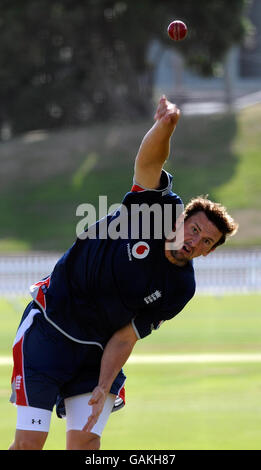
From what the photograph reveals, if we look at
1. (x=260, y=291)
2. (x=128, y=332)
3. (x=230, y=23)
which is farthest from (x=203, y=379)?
(x=230, y=23)

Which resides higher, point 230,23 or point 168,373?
point 230,23

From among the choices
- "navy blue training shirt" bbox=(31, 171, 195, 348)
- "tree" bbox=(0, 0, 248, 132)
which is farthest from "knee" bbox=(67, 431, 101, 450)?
"tree" bbox=(0, 0, 248, 132)

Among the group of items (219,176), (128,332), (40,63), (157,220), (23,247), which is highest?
(40,63)

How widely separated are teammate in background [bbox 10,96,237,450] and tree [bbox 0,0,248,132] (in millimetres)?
31549

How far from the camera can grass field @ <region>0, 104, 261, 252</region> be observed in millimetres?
32656

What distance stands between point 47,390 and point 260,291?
45.3ft

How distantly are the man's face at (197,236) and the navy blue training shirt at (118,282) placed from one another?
0.14 m

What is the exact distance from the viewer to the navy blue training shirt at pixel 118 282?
588 centimetres

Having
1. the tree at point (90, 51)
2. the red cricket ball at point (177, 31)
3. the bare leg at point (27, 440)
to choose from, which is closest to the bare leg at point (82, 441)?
the bare leg at point (27, 440)

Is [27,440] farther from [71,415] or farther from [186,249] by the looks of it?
[186,249]

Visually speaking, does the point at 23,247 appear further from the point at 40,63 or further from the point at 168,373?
the point at 168,373

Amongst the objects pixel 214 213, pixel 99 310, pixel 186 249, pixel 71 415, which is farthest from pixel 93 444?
pixel 214 213

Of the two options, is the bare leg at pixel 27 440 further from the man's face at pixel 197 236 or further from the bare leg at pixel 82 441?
the man's face at pixel 197 236

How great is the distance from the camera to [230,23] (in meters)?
37.6
